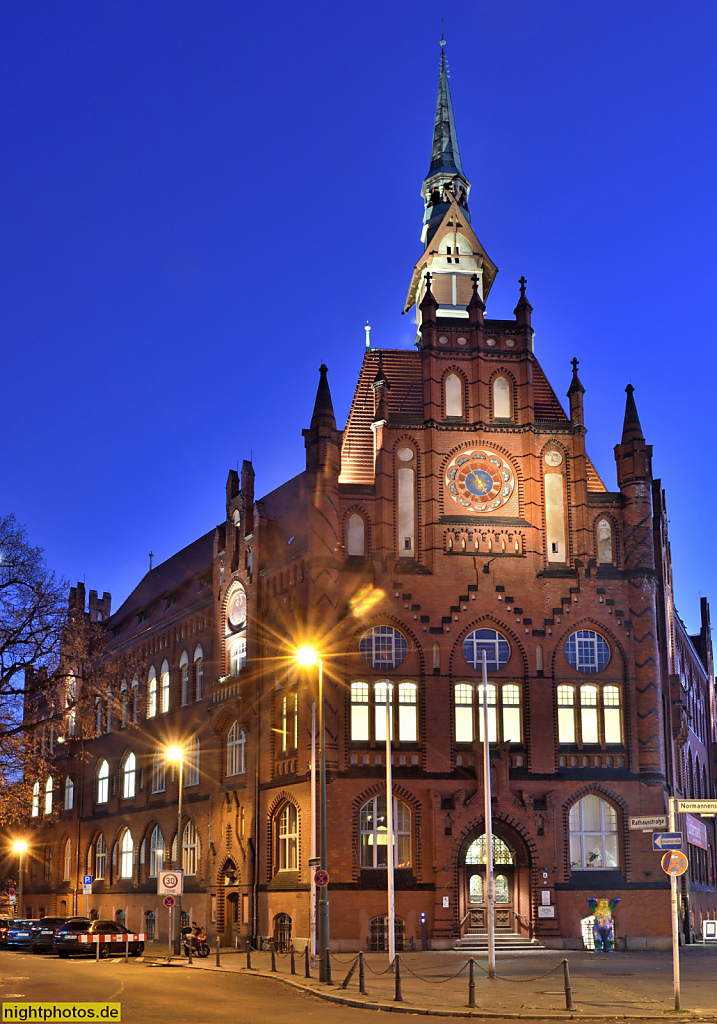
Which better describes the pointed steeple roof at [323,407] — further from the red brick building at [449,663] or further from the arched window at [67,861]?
the arched window at [67,861]

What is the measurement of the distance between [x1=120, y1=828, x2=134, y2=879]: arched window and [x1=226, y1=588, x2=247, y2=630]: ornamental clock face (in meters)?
17.3

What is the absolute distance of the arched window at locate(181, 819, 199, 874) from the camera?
5722 cm

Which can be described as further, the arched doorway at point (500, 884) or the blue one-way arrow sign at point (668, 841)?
the arched doorway at point (500, 884)

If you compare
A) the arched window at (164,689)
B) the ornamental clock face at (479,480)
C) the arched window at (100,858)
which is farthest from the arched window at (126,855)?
the ornamental clock face at (479,480)

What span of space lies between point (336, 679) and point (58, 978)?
Result: 58.9 feet

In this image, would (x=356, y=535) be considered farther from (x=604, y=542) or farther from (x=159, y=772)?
(x=159, y=772)

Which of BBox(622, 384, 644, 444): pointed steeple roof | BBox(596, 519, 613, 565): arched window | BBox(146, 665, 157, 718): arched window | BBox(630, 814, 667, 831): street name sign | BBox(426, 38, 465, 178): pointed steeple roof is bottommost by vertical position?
BBox(630, 814, 667, 831): street name sign

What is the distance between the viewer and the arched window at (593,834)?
153 feet

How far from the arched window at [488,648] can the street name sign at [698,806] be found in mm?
23016

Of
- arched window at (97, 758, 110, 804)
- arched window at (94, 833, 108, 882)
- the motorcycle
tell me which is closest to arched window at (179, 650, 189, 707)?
arched window at (97, 758, 110, 804)

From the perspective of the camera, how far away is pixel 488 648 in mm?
48781

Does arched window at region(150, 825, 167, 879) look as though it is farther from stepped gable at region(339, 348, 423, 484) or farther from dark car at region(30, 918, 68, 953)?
stepped gable at region(339, 348, 423, 484)

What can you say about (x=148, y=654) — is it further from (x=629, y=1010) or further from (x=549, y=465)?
(x=629, y=1010)

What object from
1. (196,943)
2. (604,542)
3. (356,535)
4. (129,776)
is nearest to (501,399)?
(604,542)
